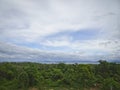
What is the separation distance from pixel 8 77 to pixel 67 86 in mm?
3871

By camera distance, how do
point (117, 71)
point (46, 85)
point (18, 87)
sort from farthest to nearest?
point (117, 71)
point (46, 85)
point (18, 87)

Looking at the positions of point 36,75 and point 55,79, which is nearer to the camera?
point 36,75

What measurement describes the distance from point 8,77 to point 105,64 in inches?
245

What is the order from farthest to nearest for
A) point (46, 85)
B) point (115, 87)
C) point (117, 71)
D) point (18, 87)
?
point (117, 71), point (46, 85), point (18, 87), point (115, 87)

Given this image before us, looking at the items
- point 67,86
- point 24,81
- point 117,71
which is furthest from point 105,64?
point 24,81

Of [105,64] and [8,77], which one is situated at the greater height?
[105,64]

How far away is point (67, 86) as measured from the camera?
1021 centimetres

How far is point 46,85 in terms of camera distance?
10125 millimetres

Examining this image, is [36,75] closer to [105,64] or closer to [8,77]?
[8,77]

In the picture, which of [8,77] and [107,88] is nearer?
[107,88]

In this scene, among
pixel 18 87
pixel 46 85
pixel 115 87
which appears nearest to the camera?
pixel 115 87

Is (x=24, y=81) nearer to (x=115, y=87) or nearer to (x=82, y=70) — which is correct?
(x=82, y=70)

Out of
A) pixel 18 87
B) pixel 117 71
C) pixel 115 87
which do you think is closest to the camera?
pixel 115 87

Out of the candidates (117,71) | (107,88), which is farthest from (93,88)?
(117,71)
